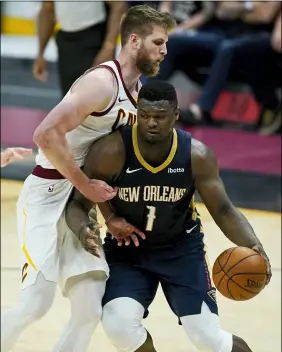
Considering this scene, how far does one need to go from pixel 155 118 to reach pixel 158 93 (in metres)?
0.11

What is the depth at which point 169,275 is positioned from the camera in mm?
4301

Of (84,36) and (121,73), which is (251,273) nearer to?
(121,73)

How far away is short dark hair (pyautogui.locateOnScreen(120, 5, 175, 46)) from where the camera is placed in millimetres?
4215

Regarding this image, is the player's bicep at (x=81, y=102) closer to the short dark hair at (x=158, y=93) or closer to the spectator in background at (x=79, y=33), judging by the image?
the short dark hair at (x=158, y=93)

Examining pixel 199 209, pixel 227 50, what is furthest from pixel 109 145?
pixel 227 50

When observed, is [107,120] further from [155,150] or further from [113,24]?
[113,24]

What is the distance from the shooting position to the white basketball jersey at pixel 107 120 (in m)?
4.14

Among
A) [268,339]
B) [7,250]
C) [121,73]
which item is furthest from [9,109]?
[121,73]

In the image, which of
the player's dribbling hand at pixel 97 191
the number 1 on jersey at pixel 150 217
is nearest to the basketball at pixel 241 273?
the number 1 on jersey at pixel 150 217

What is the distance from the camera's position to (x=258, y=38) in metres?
9.32

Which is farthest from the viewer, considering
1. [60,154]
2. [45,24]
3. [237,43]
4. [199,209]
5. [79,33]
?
[237,43]

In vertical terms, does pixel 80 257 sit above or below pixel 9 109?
above

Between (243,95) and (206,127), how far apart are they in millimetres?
862

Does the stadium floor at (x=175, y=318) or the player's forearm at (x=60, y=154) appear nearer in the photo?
the player's forearm at (x=60, y=154)
